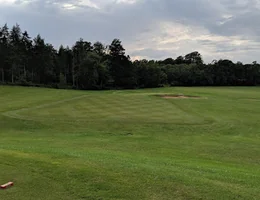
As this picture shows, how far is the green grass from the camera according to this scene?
579 cm

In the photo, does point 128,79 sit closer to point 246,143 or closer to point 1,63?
point 1,63

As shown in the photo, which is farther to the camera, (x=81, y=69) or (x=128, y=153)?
(x=81, y=69)

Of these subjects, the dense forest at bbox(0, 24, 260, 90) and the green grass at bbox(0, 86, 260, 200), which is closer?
the green grass at bbox(0, 86, 260, 200)

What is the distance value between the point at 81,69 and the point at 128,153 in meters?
75.9

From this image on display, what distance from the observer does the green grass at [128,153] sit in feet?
19.0

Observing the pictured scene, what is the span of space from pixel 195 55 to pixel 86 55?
391 feet

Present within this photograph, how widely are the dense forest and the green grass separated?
5447cm

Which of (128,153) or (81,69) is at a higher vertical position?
(81,69)

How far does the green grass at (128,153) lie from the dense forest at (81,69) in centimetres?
5447

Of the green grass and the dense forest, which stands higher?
the dense forest

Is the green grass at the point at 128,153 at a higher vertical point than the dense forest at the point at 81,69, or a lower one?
lower

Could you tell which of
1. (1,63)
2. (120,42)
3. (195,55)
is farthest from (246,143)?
(195,55)

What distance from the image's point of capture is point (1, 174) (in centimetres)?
646

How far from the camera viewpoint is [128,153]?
1251 centimetres
